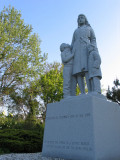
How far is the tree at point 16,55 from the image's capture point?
48.6 ft

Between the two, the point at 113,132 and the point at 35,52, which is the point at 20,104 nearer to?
the point at 35,52

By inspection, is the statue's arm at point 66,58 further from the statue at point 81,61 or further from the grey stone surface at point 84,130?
the grey stone surface at point 84,130

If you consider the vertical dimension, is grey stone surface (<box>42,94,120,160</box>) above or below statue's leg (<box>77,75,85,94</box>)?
below

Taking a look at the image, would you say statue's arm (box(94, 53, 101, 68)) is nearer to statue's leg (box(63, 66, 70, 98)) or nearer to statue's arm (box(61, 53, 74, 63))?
statue's arm (box(61, 53, 74, 63))

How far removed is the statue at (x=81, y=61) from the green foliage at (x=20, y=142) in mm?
4015

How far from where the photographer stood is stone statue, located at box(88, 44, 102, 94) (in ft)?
18.4

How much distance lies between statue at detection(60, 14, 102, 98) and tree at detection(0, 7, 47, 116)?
917 cm

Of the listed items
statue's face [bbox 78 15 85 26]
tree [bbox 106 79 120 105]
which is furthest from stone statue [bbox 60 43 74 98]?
tree [bbox 106 79 120 105]

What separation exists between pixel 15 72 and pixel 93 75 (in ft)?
35.7

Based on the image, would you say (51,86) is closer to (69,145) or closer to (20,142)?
(20,142)

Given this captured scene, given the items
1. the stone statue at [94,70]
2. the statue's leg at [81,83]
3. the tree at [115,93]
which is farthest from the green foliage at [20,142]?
the tree at [115,93]

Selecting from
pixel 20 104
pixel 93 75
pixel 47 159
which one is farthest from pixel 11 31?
pixel 47 159

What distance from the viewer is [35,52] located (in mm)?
16625

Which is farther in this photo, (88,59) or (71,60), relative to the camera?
(71,60)
